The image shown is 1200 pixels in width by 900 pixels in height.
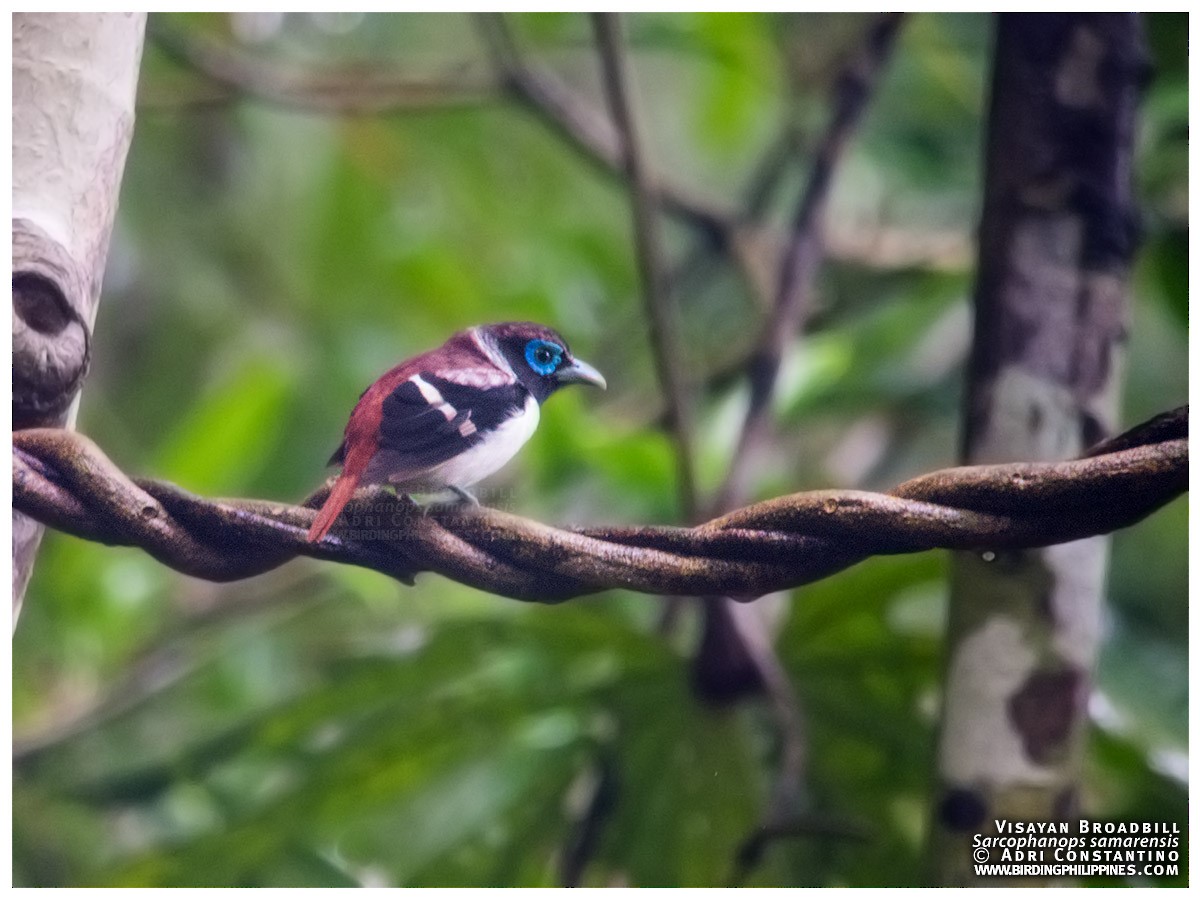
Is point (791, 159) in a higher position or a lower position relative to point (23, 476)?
lower

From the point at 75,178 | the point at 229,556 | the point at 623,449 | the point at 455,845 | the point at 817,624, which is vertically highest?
the point at 75,178

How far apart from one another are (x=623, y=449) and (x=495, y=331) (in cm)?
67

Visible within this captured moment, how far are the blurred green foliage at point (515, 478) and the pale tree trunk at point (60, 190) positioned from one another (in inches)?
16.3

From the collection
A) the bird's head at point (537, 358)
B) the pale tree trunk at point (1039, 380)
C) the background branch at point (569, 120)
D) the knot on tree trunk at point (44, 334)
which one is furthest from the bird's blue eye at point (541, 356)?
the background branch at point (569, 120)

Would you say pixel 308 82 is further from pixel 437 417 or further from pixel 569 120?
pixel 437 417

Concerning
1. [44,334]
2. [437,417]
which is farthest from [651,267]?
[44,334]

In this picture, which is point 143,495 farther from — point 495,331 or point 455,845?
point 455,845

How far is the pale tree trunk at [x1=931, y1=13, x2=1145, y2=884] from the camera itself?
134 cm

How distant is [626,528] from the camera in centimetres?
87

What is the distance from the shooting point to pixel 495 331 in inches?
43.0

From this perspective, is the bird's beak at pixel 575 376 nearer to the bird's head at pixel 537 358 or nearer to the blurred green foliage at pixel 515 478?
the bird's head at pixel 537 358

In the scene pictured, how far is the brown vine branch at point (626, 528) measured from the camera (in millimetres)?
805

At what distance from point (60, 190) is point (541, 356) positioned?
17.0 inches

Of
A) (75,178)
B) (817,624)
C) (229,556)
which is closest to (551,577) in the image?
(229,556)
